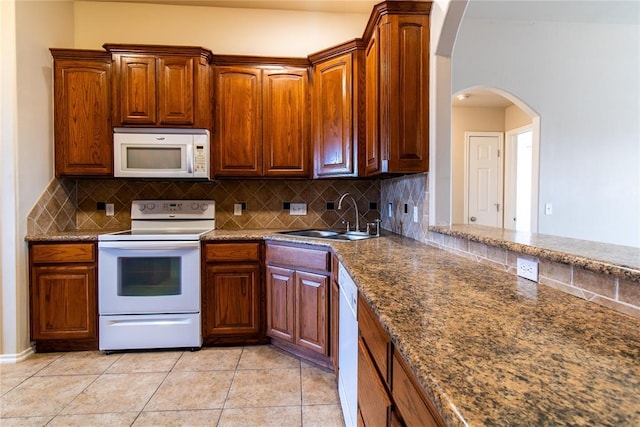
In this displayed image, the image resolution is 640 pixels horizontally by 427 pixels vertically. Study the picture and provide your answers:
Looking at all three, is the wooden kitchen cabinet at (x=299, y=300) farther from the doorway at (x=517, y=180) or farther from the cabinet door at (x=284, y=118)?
the doorway at (x=517, y=180)

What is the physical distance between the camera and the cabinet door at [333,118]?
247 centimetres

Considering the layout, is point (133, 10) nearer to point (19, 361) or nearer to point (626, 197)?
point (19, 361)

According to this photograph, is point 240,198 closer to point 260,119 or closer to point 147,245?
point 260,119

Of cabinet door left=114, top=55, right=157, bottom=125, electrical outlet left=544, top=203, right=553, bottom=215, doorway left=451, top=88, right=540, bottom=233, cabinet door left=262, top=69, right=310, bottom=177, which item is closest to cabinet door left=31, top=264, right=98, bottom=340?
cabinet door left=114, top=55, right=157, bottom=125

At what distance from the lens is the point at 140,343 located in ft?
7.86

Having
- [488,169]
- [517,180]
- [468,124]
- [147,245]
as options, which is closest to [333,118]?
[147,245]

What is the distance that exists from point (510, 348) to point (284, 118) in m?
2.45

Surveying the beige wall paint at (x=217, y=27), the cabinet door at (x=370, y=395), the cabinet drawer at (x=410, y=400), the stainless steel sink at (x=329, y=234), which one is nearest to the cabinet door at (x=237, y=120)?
the beige wall paint at (x=217, y=27)

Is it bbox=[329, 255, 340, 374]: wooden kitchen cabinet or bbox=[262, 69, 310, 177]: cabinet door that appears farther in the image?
bbox=[262, 69, 310, 177]: cabinet door

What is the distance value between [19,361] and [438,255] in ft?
9.60

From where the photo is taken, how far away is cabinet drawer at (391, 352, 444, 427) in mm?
595

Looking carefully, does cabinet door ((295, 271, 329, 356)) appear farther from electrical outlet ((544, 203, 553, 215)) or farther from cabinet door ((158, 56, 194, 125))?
electrical outlet ((544, 203, 553, 215))

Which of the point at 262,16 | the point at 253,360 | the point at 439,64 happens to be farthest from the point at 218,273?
the point at 262,16

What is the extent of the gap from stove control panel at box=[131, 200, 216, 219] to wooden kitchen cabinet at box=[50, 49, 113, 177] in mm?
425
